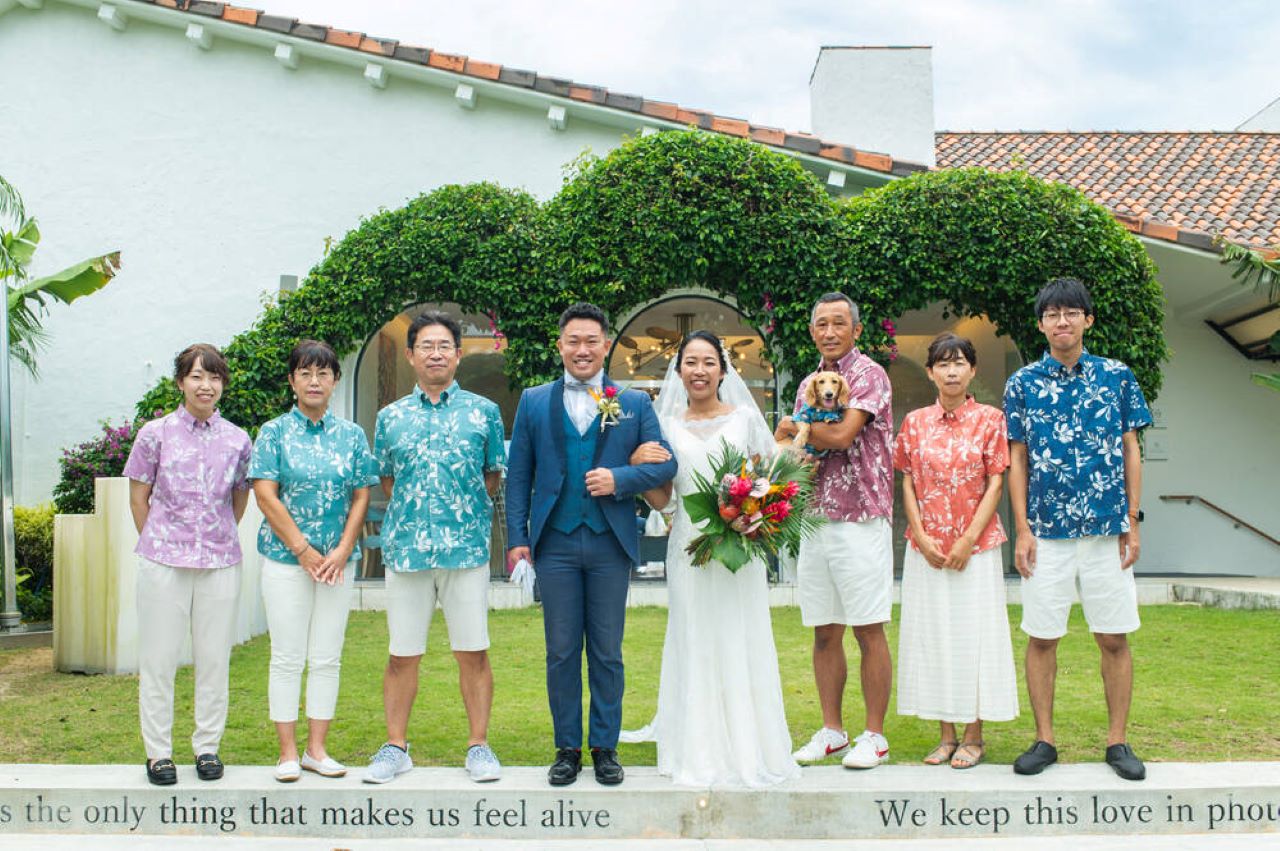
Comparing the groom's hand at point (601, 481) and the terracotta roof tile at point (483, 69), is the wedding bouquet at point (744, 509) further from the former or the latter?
the terracotta roof tile at point (483, 69)

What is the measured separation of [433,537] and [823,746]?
2221mm

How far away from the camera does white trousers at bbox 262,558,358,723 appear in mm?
4852

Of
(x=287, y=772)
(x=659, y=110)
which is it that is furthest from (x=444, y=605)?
(x=659, y=110)

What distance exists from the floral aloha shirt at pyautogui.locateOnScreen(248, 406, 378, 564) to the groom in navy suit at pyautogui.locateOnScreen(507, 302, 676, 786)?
84cm

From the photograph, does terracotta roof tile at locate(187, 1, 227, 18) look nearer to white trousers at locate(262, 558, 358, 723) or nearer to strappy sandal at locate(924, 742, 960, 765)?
white trousers at locate(262, 558, 358, 723)

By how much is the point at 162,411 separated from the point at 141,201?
11.6 ft

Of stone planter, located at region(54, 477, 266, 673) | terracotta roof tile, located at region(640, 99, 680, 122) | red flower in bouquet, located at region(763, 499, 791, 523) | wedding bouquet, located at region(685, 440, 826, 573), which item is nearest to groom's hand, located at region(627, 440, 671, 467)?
wedding bouquet, located at region(685, 440, 826, 573)

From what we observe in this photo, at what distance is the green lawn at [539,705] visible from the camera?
5.61 meters

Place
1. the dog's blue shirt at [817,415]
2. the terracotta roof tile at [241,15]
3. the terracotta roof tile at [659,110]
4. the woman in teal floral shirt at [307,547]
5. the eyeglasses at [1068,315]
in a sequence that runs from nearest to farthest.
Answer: the woman in teal floral shirt at [307,547] < the eyeglasses at [1068,315] < the dog's blue shirt at [817,415] < the terracotta roof tile at [659,110] < the terracotta roof tile at [241,15]

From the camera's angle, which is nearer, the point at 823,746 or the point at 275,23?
the point at 823,746

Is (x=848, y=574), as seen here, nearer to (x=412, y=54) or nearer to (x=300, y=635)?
(x=300, y=635)

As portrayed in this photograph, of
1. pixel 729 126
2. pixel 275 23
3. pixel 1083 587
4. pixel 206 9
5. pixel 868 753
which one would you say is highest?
pixel 206 9

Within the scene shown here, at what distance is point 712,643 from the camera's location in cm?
491

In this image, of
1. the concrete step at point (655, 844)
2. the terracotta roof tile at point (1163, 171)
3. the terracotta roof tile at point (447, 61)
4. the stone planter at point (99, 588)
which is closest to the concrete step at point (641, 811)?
the concrete step at point (655, 844)
